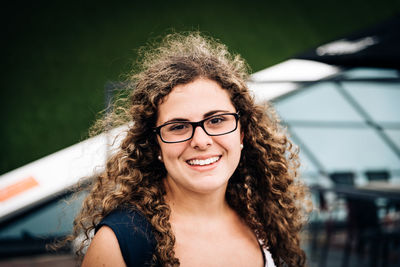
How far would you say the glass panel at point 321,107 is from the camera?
6742 millimetres

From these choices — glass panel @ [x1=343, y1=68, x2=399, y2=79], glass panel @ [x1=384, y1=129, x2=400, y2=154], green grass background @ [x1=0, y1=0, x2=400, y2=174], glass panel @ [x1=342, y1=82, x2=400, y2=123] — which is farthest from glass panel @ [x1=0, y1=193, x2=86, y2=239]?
glass panel @ [x1=384, y1=129, x2=400, y2=154]

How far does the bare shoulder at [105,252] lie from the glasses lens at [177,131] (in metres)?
0.35

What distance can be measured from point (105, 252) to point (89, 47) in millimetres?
2994

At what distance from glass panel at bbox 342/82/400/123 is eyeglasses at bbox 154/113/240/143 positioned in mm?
5411

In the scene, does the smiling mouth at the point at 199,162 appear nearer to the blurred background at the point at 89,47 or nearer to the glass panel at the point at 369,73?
the blurred background at the point at 89,47

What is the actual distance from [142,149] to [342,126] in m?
6.32

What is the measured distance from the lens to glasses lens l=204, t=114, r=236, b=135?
1.17 meters

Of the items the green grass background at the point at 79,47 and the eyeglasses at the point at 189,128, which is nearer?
the eyeglasses at the point at 189,128

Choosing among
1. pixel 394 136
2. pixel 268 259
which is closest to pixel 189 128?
pixel 268 259

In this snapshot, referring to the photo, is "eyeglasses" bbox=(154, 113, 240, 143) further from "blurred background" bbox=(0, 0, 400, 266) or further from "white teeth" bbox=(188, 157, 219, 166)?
"blurred background" bbox=(0, 0, 400, 266)

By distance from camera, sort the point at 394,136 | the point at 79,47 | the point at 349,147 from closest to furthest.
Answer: the point at 79,47
the point at 394,136
the point at 349,147

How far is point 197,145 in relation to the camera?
1.15 metres

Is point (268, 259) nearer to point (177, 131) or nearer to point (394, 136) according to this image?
point (177, 131)

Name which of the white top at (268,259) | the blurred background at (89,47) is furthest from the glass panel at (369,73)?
the white top at (268,259)
